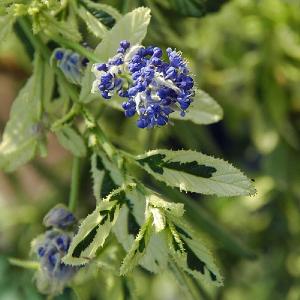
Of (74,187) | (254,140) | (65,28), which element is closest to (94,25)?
(65,28)

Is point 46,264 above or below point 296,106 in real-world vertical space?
above

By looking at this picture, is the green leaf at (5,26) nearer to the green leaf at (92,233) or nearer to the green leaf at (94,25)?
the green leaf at (94,25)

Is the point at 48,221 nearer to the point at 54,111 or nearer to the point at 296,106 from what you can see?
the point at 54,111

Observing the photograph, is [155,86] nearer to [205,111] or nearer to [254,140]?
[205,111]

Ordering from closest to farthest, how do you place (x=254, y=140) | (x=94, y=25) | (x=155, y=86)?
(x=155, y=86) < (x=94, y=25) < (x=254, y=140)

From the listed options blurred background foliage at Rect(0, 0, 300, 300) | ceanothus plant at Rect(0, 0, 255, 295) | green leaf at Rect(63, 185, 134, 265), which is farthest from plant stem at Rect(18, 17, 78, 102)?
blurred background foliage at Rect(0, 0, 300, 300)

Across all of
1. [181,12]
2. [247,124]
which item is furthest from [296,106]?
[181,12]
